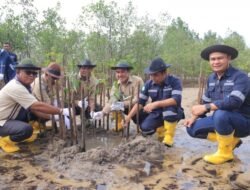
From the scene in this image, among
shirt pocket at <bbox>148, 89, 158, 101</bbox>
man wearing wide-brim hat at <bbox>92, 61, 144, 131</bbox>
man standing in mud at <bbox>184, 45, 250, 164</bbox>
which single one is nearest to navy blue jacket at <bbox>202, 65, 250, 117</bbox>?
man standing in mud at <bbox>184, 45, 250, 164</bbox>

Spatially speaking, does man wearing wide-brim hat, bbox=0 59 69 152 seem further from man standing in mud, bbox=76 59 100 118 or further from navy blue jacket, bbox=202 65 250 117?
navy blue jacket, bbox=202 65 250 117

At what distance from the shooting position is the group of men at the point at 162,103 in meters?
3.40

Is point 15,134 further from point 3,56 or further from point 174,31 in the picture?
point 174,31

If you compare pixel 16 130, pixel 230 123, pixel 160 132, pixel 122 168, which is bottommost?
pixel 122 168

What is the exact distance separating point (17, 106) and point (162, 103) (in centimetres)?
188

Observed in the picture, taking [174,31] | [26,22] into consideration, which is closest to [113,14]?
[26,22]

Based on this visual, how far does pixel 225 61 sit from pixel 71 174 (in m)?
2.03

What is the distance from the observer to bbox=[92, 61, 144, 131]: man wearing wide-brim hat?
4664 mm

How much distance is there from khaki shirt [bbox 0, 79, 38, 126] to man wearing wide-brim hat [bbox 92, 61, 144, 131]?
1.18 metres

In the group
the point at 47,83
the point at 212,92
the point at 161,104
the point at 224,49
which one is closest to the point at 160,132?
the point at 161,104

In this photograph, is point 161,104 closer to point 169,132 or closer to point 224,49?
point 169,132

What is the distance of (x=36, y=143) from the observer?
170 inches

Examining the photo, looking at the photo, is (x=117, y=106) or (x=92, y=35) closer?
(x=117, y=106)

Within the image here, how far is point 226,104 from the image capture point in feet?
10.8
